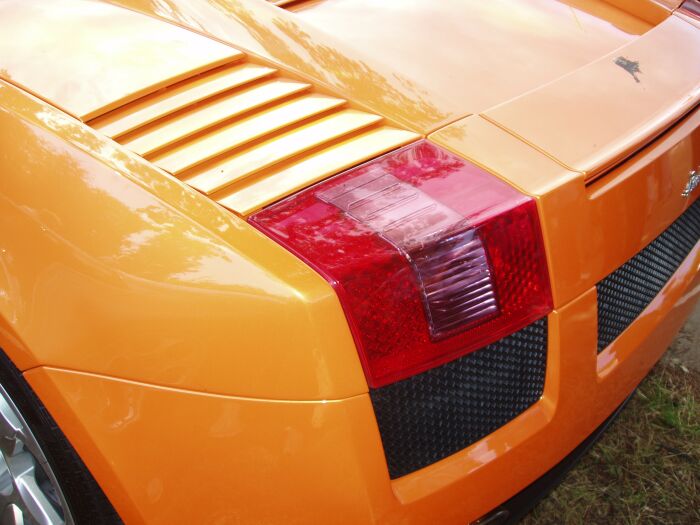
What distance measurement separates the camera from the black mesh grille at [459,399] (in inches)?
48.7

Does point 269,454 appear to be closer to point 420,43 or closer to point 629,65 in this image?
point 420,43

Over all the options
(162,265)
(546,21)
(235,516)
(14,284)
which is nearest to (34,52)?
(14,284)

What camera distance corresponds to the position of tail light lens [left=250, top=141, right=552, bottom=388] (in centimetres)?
117

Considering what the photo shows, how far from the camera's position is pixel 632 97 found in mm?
1595

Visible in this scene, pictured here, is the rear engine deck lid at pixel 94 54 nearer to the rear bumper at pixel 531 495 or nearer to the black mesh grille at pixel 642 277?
the black mesh grille at pixel 642 277

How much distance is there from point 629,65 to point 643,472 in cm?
108

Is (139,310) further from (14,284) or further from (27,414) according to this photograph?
(27,414)

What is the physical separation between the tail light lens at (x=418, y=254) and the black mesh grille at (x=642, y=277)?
268 mm

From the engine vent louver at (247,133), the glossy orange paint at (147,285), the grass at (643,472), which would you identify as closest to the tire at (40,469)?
the glossy orange paint at (147,285)

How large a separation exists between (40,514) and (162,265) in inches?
22.9

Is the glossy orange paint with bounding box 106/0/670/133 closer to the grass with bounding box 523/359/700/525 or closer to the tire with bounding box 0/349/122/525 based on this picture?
the tire with bounding box 0/349/122/525

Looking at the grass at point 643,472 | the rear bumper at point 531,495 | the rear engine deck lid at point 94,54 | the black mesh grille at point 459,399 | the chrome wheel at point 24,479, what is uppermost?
the rear engine deck lid at point 94,54

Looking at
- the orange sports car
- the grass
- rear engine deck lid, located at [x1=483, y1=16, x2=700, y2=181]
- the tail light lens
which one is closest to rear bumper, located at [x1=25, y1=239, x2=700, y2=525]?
the orange sports car

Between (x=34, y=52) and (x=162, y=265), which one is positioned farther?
(x=34, y=52)
